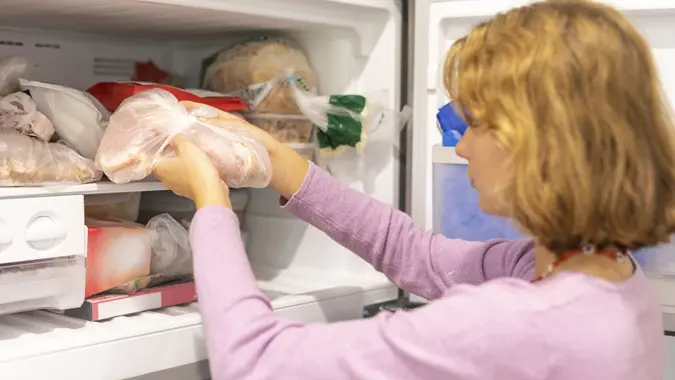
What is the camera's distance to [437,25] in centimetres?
128

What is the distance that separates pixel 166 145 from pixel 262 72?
408 mm

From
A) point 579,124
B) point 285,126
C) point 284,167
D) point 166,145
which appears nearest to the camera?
point 579,124

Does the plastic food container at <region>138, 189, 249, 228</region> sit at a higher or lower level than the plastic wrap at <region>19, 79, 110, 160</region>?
lower

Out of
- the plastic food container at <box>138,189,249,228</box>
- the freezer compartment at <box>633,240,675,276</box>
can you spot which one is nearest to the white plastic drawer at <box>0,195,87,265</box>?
the plastic food container at <box>138,189,249,228</box>

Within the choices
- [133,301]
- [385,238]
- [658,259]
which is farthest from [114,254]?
[658,259]

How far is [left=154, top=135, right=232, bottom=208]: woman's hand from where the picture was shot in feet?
3.04

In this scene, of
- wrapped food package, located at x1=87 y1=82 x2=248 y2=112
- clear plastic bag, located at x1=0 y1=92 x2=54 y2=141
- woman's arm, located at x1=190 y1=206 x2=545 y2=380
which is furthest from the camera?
wrapped food package, located at x1=87 y1=82 x2=248 y2=112

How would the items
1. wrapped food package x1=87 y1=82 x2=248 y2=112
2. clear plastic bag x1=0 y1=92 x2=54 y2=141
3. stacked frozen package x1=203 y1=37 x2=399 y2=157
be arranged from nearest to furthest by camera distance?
clear plastic bag x1=0 y1=92 x2=54 y2=141 < wrapped food package x1=87 y1=82 x2=248 y2=112 < stacked frozen package x1=203 y1=37 x2=399 y2=157

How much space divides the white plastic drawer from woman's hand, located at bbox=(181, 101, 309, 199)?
0.26 meters

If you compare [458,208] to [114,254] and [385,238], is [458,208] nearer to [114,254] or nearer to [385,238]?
[385,238]

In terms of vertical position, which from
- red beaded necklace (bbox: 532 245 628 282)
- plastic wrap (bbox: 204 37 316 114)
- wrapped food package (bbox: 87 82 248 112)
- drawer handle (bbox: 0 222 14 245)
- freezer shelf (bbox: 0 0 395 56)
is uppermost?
freezer shelf (bbox: 0 0 395 56)

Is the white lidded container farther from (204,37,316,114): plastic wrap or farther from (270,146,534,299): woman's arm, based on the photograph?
(204,37,316,114): plastic wrap

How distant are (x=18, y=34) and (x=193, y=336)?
2.22ft

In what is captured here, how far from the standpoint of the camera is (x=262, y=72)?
4.58 feet
